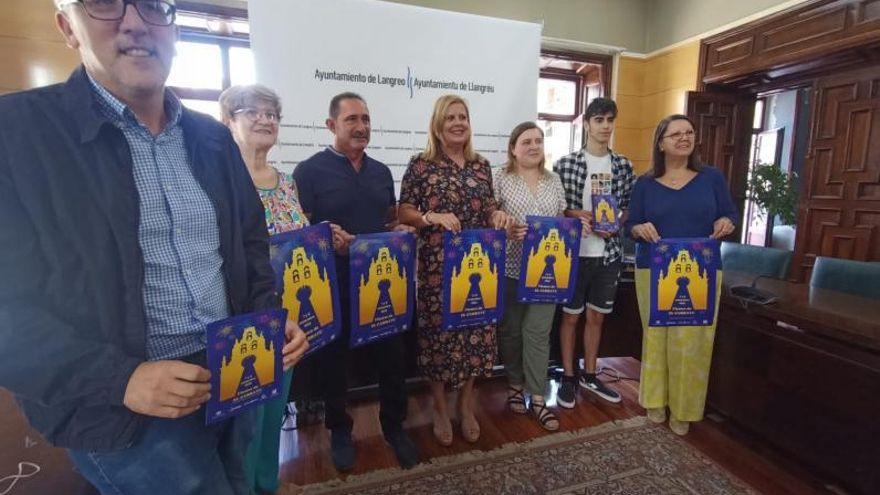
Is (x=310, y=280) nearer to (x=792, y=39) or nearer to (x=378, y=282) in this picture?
(x=378, y=282)

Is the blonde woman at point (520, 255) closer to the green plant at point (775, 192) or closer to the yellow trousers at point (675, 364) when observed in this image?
the yellow trousers at point (675, 364)

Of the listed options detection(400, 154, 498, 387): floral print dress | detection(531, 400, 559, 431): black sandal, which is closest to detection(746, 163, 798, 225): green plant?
detection(531, 400, 559, 431): black sandal

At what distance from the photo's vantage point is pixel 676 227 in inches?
76.3

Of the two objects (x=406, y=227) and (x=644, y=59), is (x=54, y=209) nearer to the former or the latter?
(x=406, y=227)

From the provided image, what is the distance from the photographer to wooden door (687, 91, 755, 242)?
397cm

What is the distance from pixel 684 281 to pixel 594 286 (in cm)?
52

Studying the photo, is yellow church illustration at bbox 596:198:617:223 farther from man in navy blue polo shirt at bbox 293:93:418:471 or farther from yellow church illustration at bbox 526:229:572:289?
man in navy blue polo shirt at bbox 293:93:418:471

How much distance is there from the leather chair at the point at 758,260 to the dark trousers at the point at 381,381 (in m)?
1.94

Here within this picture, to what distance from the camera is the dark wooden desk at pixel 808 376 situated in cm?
156

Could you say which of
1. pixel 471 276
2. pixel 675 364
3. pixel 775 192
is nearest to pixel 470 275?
pixel 471 276

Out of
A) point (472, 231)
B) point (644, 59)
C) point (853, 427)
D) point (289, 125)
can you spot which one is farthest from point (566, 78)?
point (853, 427)

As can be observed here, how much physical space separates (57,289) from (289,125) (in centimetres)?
232

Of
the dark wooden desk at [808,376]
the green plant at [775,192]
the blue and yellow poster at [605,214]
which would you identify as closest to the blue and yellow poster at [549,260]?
the blue and yellow poster at [605,214]

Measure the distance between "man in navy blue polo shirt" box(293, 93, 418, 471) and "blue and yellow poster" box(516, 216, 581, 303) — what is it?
0.64 m
